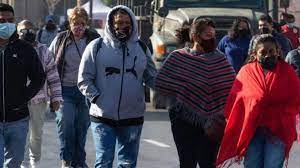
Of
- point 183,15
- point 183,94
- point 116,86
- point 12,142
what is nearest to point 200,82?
point 183,94

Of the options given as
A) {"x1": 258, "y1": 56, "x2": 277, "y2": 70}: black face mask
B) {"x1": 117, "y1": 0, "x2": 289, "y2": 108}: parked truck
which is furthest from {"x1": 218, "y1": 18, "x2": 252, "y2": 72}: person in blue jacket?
{"x1": 258, "y1": 56, "x2": 277, "y2": 70}: black face mask

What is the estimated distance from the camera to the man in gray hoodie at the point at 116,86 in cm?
903

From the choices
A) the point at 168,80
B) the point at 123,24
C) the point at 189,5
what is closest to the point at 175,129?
the point at 168,80

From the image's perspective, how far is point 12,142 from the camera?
8734 millimetres

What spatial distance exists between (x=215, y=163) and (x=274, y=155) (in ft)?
1.61

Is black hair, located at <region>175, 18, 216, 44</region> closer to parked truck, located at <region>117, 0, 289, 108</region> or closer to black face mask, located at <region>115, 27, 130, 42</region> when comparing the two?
black face mask, located at <region>115, 27, 130, 42</region>

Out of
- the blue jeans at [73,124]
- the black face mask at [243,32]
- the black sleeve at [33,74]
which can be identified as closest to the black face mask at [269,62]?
the black sleeve at [33,74]

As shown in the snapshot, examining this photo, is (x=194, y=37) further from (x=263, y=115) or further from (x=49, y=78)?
(x=49, y=78)

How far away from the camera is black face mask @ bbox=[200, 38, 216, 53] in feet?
29.0

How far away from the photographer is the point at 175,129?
888 centimetres

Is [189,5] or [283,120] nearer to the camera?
[283,120]

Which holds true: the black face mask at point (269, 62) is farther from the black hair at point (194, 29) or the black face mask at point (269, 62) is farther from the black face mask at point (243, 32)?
the black face mask at point (243, 32)

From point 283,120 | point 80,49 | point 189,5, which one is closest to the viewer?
point 283,120

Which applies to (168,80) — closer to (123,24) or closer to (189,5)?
(123,24)
